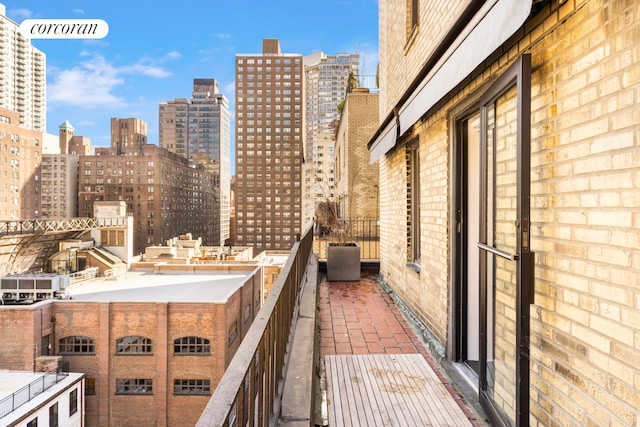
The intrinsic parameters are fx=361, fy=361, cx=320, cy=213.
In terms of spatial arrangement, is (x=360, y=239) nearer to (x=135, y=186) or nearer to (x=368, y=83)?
(x=368, y=83)

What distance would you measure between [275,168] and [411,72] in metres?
90.2

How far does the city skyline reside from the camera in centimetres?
5481

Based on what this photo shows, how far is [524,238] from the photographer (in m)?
1.87

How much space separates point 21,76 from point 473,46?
141861mm

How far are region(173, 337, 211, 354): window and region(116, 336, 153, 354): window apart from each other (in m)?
1.46

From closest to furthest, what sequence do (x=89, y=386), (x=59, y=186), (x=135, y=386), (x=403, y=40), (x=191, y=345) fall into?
(x=403, y=40)
(x=89, y=386)
(x=135, y=386)
(x=191, y=345)
(x=59, y=186)

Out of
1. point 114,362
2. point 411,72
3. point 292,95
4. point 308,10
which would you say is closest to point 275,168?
point 292,95

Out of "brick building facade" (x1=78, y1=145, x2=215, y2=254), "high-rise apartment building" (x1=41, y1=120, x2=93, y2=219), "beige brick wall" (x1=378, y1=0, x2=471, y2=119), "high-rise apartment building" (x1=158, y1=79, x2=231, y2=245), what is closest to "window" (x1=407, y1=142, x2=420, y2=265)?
"beige brick wall" (x1=378, y1=0, x2=471, y2=119)

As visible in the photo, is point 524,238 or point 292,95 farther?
point 292,95

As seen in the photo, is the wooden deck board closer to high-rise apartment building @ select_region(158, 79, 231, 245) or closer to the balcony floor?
the balcony floor

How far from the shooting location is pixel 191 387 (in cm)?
1980

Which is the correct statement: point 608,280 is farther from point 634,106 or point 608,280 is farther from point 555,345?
point 634,106

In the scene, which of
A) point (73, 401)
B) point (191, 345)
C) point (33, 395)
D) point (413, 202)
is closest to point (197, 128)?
point (191, 345)

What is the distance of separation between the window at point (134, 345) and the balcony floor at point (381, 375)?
1837cm
